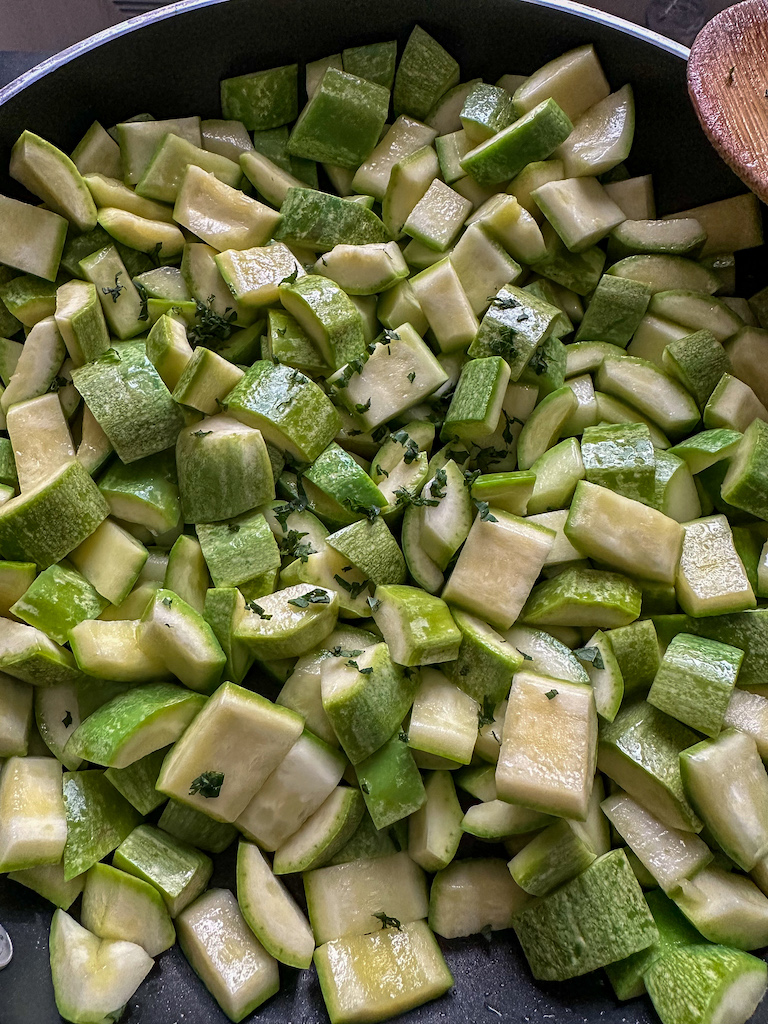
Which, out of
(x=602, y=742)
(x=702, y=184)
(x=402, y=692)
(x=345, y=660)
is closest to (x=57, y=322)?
(x=345, y=660)

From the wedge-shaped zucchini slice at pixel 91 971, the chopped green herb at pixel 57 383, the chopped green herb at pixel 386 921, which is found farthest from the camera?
the chopped green herb at pixel 57 383

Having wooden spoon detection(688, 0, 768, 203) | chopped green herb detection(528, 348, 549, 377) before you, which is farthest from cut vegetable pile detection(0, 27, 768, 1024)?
wooden spoon detection(688, 0, 768, 203)

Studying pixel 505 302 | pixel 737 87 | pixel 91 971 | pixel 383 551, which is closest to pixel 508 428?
pixel 505 302

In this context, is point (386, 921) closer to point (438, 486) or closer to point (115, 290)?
point (438, 486)

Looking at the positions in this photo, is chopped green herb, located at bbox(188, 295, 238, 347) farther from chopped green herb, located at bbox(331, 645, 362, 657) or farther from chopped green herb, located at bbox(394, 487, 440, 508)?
chopped green herb, located at bbox(331, 645, 362, 657)

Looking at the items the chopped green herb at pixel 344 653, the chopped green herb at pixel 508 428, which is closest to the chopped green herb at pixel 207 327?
the chopped green herb at pixel 508 428

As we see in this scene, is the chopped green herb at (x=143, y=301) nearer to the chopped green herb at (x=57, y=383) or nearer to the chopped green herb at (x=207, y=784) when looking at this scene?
the chopped green herb at (x=57, y=383)
